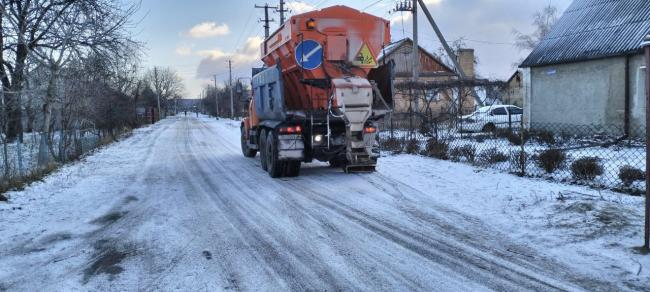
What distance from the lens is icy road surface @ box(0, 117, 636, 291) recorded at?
15.2 feet

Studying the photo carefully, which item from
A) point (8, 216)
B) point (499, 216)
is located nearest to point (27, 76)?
point (8, 216)

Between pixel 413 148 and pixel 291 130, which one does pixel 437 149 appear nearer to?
pixel 413 148

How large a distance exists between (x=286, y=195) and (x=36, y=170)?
23.1 ft

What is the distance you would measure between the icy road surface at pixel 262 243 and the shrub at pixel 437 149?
2579 mm

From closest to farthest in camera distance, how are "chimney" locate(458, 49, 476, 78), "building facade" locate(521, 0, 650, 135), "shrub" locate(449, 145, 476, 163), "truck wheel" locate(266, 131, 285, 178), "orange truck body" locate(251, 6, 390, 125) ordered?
"orange truck body" locate(251, 6, 390, 125), "truck wheel" locate(266, 131, 285, 178), "shrub" locate(449, 145, 476, 163), "building facade" locate(521, 0, 650, 135), "chimney" locate(458, 49, 476, 78)

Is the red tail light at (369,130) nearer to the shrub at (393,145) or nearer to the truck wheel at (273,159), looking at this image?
the truck wheel at (273,159)

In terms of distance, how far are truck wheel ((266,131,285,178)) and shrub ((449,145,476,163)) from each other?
4329 millimetres

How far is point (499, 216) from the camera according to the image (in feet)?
22.6

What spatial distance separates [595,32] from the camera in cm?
2012

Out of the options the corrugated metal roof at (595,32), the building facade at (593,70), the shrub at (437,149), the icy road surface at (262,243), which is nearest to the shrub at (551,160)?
the icy road surface at (262,243)

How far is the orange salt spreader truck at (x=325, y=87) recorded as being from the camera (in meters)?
10.5

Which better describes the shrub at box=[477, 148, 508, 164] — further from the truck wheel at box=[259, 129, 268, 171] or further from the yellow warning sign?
the truck wheel at box=[259, 129, 268, 171]

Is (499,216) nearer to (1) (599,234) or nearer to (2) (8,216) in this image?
(1) (599,234)

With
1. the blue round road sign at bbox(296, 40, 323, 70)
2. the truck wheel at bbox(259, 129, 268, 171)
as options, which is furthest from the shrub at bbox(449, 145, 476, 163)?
the truck wheel at bbox(259, 129, 268, 171)
